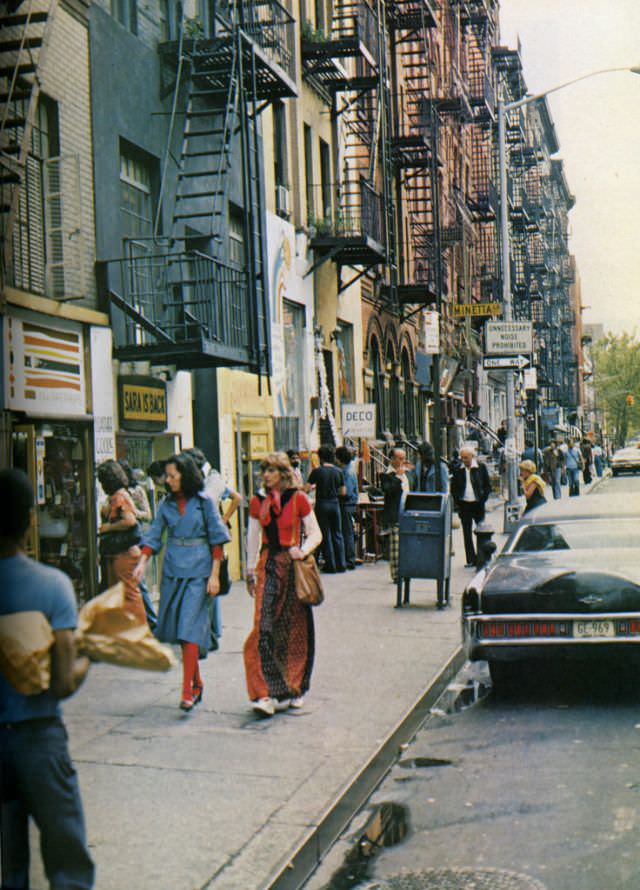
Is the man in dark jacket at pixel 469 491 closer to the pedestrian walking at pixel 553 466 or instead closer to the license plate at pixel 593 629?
the license plate at pixel 593 629

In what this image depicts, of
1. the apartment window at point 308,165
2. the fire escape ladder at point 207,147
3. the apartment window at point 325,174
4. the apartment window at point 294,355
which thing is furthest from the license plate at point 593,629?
the apartment window at point 325,174

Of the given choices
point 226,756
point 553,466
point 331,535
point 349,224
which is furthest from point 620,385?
point 226,756

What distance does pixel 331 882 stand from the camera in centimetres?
516

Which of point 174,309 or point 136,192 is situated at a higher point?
point 136,192

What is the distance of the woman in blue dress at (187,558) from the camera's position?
822cm

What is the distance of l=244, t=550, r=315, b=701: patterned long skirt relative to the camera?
26.9 feet

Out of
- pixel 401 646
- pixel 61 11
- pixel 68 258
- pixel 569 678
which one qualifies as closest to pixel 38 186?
pixel 68 258

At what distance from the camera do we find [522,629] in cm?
855

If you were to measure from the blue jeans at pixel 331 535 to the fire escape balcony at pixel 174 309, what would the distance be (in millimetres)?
2550

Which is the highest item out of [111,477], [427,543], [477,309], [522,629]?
[477,309]

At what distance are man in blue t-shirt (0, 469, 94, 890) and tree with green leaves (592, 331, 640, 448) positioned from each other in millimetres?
25400

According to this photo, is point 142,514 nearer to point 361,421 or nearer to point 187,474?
point 187,474

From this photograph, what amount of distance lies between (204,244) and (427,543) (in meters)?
5.33

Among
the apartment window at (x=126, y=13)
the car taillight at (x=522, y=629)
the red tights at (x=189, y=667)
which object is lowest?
the red tights at (x=189, y=667)
